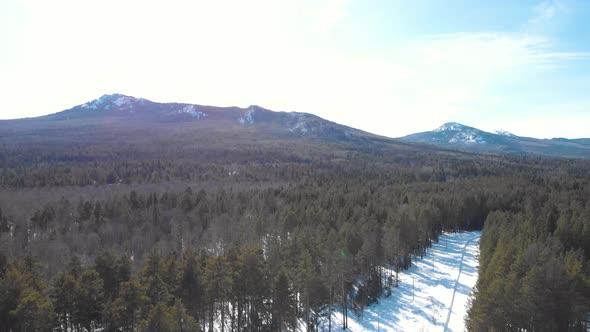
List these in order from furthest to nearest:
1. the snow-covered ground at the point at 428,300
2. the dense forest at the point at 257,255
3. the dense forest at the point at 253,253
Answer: the snow-covered ground at the point at 428,300 < the dense forest at the point at 253,253 < the dense forest at the point at 257,255

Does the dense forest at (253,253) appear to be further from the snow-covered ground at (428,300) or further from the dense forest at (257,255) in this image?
the snow-covered ground at (428,300)

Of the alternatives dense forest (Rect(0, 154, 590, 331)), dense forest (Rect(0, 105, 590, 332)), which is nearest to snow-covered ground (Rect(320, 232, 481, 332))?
dense forest (Rect(0, 105, 590, 332))

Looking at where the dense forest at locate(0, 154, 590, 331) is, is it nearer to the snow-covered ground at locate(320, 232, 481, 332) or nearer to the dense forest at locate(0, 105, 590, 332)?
the dense forest at locate(0, 105, 590, 332)

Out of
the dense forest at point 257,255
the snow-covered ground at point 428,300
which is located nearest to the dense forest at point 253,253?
the dense forest at point 257,255

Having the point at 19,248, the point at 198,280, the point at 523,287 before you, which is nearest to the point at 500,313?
the point at 523,287

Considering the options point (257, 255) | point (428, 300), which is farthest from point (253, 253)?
point (428, 300)

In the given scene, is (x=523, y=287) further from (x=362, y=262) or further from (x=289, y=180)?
(x=289, y=180)
